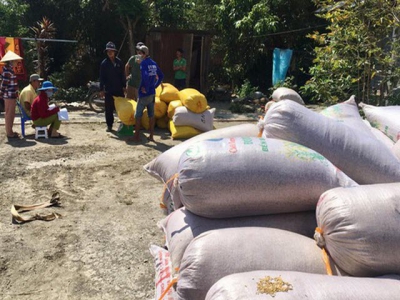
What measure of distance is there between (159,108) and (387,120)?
448 cm

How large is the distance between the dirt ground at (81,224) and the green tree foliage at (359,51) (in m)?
2.69

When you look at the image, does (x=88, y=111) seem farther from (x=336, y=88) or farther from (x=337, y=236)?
(x=337, y=236)

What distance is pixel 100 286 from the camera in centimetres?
275

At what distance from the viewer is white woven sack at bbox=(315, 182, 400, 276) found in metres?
1.73

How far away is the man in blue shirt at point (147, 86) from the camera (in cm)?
627

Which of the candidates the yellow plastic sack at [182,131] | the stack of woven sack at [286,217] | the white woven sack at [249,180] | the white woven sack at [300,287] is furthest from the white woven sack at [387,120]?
the yellow plastic sack at [182,131]

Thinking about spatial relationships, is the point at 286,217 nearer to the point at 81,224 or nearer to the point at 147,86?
the point at 81,224

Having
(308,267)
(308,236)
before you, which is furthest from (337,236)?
(308,236)

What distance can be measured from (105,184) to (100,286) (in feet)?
6.79

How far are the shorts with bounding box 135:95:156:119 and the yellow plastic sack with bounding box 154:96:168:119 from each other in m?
0.50

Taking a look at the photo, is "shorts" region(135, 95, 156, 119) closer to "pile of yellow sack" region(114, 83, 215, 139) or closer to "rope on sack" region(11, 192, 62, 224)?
"pile of yellow sack" region(114, 83, 215, 139)

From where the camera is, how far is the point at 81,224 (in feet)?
12.0

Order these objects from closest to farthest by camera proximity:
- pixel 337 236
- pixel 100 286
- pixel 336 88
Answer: pixel 337 236
pixel 100 286
pixel 336 88

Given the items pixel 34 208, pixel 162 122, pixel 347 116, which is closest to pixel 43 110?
pixel 162 122
